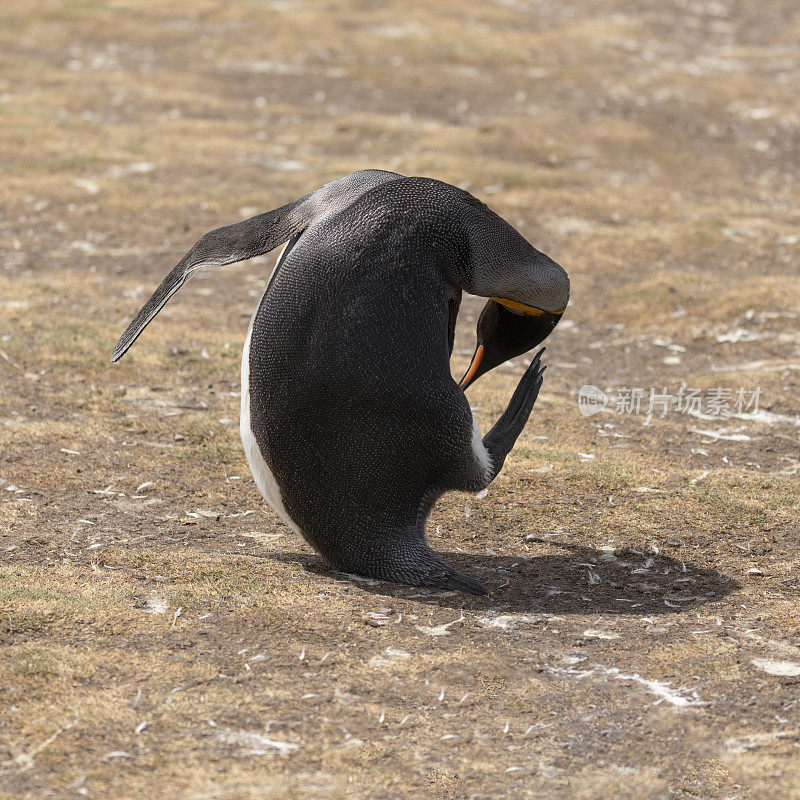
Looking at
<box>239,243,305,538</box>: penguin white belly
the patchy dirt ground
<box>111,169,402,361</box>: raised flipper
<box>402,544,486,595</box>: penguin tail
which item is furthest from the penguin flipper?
<box>402,544,486,595</box>: penguin tail

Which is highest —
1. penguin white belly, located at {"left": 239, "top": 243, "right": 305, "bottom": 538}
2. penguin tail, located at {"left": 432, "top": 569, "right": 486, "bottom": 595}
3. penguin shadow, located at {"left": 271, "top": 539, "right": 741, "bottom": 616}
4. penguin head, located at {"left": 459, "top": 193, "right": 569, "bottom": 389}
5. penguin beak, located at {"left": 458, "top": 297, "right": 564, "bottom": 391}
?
penguin head, located at {"left": 459, "top": 193, "right": 569, "bottom": 389}

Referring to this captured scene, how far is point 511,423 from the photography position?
548 centimetres

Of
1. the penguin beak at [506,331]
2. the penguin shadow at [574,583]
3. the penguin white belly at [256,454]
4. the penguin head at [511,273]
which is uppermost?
the penguin head at [511,273]

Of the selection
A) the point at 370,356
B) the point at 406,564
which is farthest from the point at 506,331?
the point at 406,564

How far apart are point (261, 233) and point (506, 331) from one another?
1.43 metres

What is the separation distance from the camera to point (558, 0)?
23703 mm

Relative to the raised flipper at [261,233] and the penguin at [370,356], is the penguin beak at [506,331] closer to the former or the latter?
the penguin at [370,356]

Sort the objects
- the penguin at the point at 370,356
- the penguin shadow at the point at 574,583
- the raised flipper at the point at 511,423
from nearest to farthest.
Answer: the penguin at the point at 370,356 < the penguin shadow at the point at 574,583 < the raised flipper at the point at 511,423

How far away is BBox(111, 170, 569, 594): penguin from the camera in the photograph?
4.96 meters

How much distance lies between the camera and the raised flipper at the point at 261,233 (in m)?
5.18

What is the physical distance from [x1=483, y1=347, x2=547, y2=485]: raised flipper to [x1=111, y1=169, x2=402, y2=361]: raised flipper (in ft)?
4.07

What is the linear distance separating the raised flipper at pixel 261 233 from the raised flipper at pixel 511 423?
4.07 feet

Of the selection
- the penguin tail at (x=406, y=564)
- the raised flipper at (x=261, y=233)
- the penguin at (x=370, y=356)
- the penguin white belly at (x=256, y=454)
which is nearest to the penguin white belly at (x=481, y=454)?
the penguin at (x=370, y=356)

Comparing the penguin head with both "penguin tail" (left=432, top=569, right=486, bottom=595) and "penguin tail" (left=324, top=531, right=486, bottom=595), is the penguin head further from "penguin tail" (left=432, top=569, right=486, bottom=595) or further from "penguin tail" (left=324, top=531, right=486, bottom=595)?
"penguin tail" (left=432, top=569, right=486, bottom=595)
